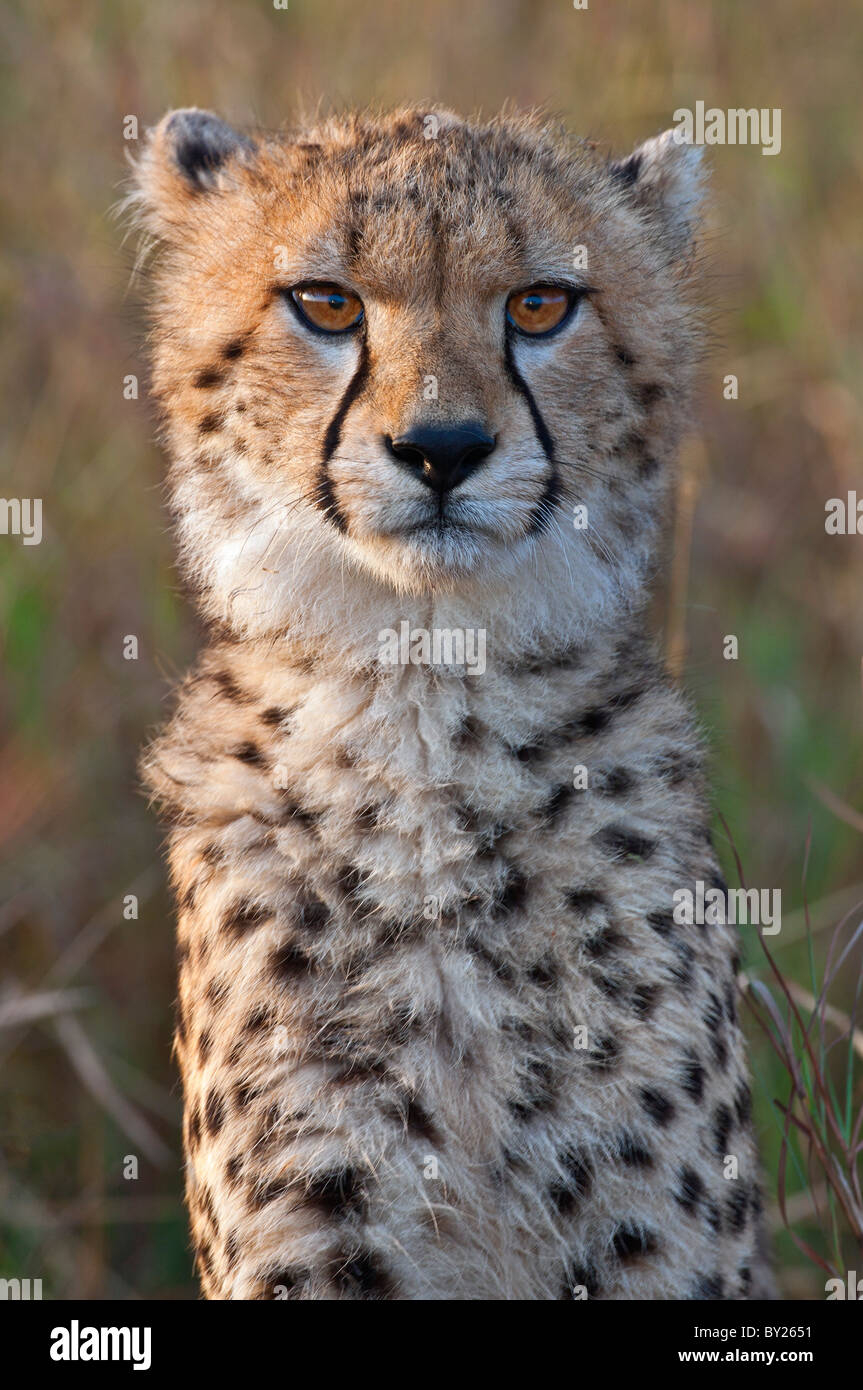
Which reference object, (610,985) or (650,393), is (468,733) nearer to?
(610,985)

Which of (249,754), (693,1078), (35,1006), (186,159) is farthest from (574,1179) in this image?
(186,159)

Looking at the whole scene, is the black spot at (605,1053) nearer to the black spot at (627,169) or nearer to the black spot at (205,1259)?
the black spot at (205,1259)

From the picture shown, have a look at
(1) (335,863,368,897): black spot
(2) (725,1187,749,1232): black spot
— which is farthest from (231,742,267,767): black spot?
(2) (725,1187,749,1232): black spot

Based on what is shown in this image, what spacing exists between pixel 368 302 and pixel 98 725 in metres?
2.17

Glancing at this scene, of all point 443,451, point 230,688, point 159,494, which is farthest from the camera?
point 159,494

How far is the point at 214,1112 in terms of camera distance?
96.5 inches

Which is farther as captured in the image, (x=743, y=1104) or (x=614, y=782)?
(x=743, y=1104)

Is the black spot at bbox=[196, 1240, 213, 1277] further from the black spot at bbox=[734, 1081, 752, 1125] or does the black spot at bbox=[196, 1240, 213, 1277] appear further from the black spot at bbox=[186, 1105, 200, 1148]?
the black spot at bbox=[734, 1081, 752, 1125]

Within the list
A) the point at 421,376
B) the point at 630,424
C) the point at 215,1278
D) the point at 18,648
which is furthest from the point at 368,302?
the point at 18,648

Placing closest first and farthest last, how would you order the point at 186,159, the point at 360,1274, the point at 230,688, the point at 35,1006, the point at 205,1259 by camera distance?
the point at 360,1274, the point at 205,1259, the point at 230,688, the point at 186,159, the point at 35,1006

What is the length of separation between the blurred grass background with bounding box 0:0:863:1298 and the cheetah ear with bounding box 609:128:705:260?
72 centimetres

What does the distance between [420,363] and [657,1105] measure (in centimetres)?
118

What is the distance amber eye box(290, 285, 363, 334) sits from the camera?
2.35m

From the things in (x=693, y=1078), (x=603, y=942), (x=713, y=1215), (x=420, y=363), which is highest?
(x=420, y=363)
